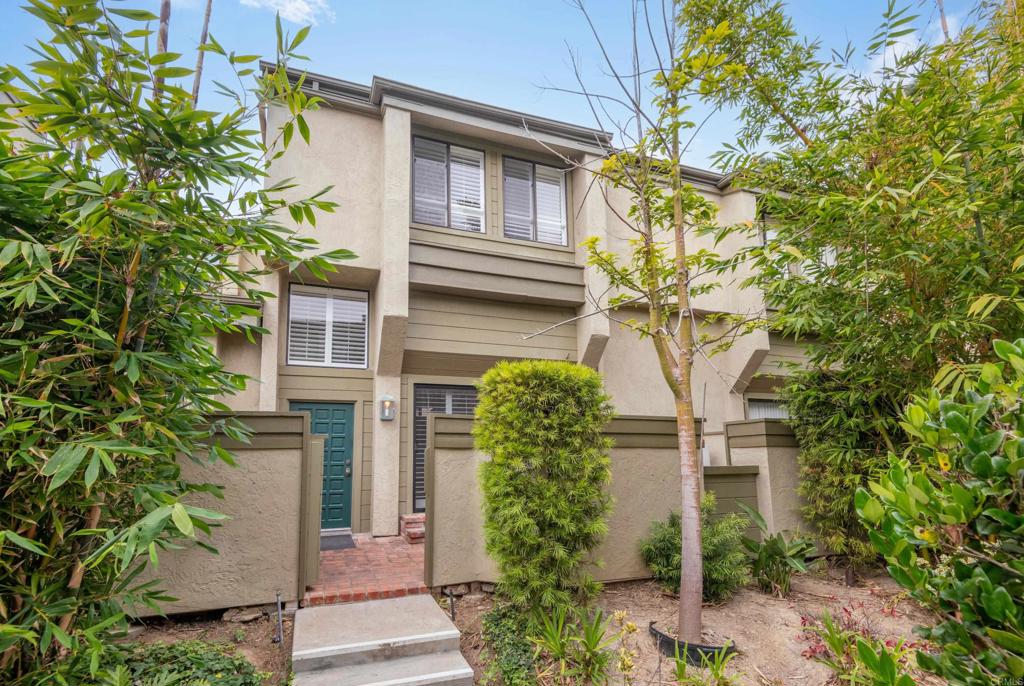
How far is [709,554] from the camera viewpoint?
479 centimetres

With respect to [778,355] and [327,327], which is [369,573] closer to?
[327,327]

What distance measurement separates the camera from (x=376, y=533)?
727 cm

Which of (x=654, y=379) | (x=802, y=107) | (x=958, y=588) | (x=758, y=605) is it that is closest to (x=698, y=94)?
(x=802, y=107)

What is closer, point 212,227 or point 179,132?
point 179,132

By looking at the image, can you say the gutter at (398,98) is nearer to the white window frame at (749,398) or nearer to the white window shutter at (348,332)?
the white window shutter at (348,332)

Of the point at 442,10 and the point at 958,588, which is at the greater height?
the point at 442,10

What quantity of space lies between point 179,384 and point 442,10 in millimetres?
6166

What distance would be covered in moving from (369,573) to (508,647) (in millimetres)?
1941

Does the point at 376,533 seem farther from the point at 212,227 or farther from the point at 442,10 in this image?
the point at 442,10

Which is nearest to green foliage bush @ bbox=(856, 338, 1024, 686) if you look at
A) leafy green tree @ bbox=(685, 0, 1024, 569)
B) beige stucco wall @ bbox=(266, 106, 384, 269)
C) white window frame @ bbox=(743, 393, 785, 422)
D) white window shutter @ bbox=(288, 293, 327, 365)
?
leafy green tree @ bbox=(685, 0, 1024, 569)

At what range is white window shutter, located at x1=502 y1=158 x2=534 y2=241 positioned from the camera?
8680 mm

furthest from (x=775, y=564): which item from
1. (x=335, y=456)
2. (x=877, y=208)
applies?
(x=335, y=456)

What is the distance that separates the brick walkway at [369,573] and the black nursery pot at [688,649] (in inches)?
81.3

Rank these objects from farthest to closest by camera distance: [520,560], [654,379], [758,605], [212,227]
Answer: [654,379]
[758,605]
[520,560]
[212,227]
